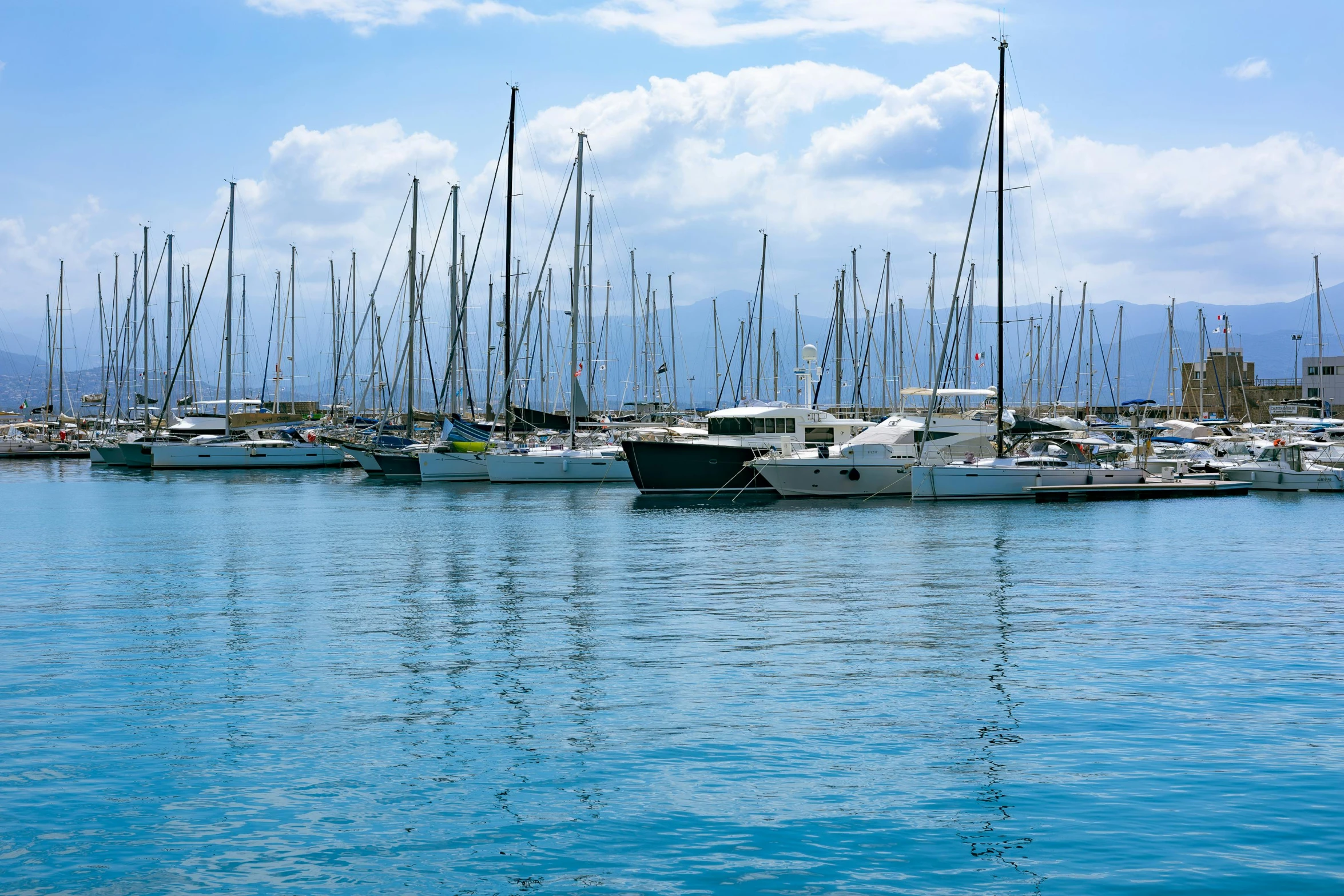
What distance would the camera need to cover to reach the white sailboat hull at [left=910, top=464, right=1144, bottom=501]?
44594 millimetres

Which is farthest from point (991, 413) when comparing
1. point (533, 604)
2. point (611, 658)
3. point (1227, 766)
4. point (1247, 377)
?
point (1247, 377)

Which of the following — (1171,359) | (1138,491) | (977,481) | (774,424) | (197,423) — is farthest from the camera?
(1171,359)

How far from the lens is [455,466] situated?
60.1 metres

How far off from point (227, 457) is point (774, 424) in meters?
38.6

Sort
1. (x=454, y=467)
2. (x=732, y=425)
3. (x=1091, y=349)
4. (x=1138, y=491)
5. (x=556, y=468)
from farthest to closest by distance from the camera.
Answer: (x=1091, y=349), (x=454, y=467), (x=556, y=468), (x=732, y=425), (x=1138, y=491)

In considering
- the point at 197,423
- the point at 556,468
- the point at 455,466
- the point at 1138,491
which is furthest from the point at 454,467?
the point at 1138,491

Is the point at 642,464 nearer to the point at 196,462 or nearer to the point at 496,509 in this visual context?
the point at 496,509

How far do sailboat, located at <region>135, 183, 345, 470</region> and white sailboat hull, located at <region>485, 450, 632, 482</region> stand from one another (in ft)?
72.6

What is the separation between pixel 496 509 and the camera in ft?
146

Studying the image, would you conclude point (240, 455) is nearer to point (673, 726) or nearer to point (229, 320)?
point (229, 320)

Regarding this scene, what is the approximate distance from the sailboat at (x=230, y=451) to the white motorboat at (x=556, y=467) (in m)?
22.0

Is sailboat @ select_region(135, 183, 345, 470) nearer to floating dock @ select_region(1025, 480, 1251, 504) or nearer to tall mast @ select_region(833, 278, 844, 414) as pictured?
tall mast @ select_region(833, 278, 844, 414)

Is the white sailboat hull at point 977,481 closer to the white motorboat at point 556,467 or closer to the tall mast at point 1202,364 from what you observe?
the white motorboat at point 556,467

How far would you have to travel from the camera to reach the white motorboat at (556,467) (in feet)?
186
